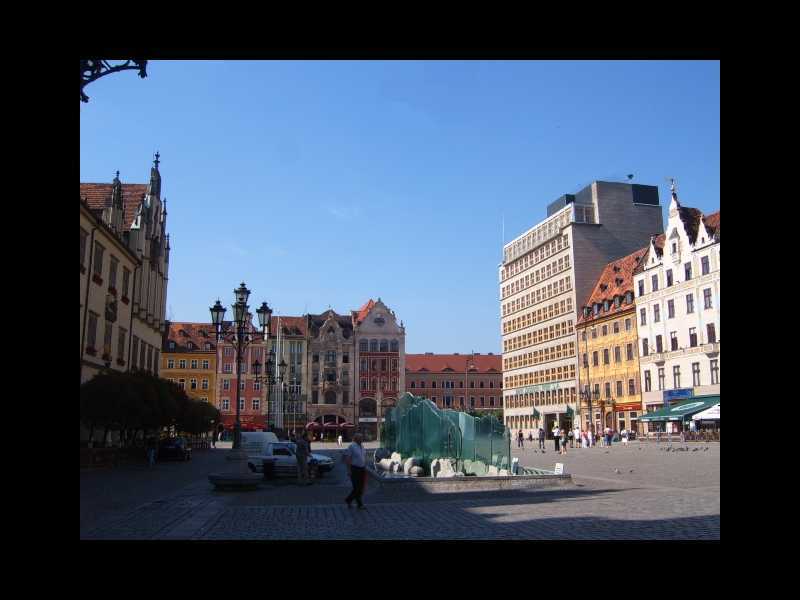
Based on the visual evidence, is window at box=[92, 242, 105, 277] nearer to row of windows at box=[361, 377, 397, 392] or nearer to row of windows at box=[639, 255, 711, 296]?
row of windows at box=[639, 255, 711, 296]

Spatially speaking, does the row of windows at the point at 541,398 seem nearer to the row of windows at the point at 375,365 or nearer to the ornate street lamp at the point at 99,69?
the row of windows at the point at 375,365

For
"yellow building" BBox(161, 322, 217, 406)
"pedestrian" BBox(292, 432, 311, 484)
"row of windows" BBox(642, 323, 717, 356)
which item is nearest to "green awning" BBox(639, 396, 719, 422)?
"row of windows" BBox(642, 323, 717, 356)

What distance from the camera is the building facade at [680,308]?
55.3 meters

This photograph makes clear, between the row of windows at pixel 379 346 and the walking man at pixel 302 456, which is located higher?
the row of windows at pixel 379 346

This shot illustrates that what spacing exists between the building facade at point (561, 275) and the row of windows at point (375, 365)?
56.5 feet

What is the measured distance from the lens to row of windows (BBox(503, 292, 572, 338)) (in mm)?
81438

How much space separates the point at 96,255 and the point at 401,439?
18040 millimetres

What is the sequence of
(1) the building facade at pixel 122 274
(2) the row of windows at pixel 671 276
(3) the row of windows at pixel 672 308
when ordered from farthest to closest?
(2) the row of windows at pixel 671 276, (3) the row of windows at pixel 672 308, (1) the building facade at pixel 122 274

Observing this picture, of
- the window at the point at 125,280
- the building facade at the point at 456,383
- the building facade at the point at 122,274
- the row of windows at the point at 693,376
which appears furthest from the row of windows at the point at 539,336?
the window at the point at 125,280

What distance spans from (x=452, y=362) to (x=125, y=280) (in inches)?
3550

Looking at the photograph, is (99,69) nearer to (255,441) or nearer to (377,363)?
(255,441)
